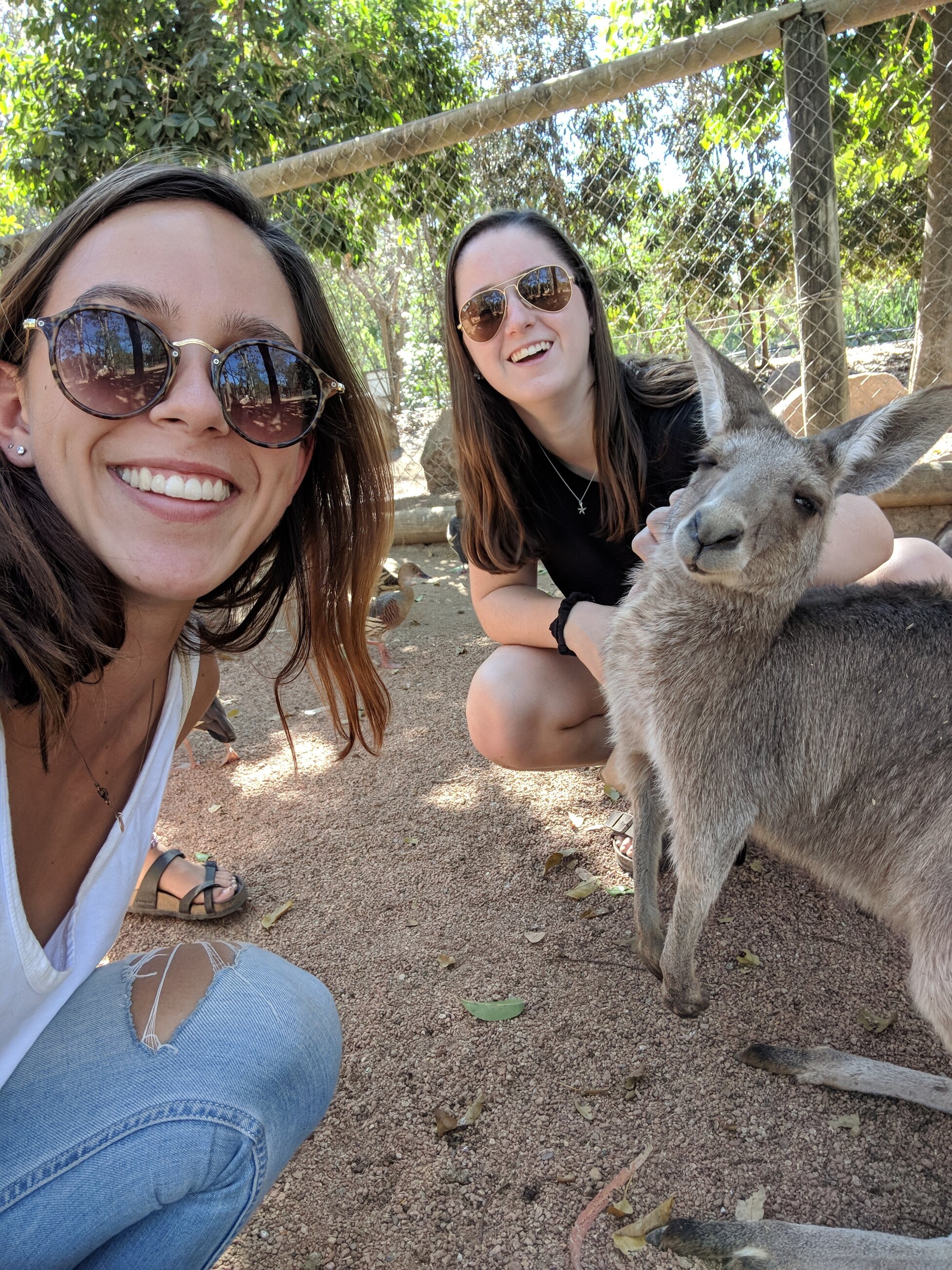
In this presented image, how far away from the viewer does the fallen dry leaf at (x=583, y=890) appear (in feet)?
7.29

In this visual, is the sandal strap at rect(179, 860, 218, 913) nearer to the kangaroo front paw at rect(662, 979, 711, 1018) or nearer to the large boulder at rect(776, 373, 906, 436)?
the kangaroo front paw at rect(662, 979, 711, 1018)

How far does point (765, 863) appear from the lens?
2.33m

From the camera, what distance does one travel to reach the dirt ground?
4.80 feet

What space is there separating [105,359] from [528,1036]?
152cm

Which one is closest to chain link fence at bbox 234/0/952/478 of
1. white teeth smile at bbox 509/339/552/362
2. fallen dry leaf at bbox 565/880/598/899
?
white teeth smile at bbox 509/339/552/362

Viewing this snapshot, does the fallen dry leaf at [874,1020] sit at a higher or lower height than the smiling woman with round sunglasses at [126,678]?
lower

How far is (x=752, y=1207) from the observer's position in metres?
1.44

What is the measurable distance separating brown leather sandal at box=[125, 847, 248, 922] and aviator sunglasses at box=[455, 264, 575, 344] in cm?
161

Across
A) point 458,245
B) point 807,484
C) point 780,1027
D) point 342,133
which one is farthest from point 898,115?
point 780,1027

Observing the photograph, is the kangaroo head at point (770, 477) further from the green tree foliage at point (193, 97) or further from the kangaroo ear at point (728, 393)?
the green tree foliage at point (193, 97)

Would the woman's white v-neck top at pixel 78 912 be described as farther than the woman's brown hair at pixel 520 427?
No

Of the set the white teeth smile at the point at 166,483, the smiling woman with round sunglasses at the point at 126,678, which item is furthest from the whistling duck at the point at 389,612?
the white teeth smile at the point at 166,483

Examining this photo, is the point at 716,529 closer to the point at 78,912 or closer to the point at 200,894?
the point at 78,912

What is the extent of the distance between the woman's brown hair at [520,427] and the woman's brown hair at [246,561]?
2.10 ft
